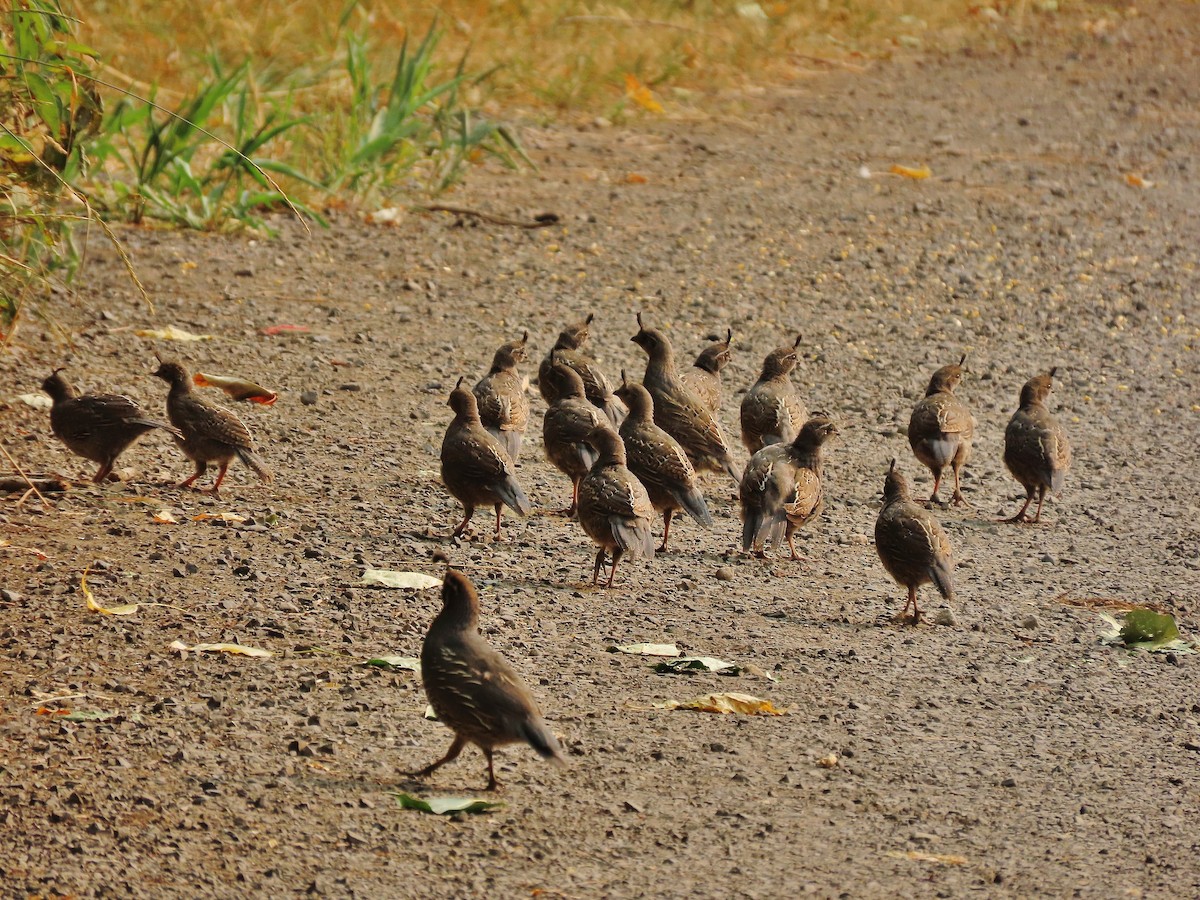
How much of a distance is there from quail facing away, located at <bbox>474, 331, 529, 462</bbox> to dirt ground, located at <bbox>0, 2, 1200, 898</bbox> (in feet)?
1.17

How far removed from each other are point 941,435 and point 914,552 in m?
1.76

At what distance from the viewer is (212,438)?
7906 millimetres

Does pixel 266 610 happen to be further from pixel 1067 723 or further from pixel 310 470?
pixel 1067 723

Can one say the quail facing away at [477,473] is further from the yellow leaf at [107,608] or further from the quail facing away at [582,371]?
the yellow leaf at [107,608]

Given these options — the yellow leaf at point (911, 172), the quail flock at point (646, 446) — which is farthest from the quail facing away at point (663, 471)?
the yellow leaf at point (911, 172)

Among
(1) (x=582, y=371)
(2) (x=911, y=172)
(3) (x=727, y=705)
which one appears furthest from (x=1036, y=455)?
(2) (x=911, y=172)

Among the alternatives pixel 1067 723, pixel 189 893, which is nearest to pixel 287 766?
pixel 189 893

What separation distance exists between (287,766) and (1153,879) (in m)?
2.60

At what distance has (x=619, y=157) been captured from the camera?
48.4ft

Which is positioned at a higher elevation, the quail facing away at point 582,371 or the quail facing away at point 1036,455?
the quail facing away at point 1036,455

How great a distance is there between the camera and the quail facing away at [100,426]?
7785 millimetres

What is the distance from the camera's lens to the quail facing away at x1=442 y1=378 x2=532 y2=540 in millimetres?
7641

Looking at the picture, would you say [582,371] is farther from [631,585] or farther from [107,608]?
[107,608]

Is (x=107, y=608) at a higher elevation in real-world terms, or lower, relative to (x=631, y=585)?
lower
